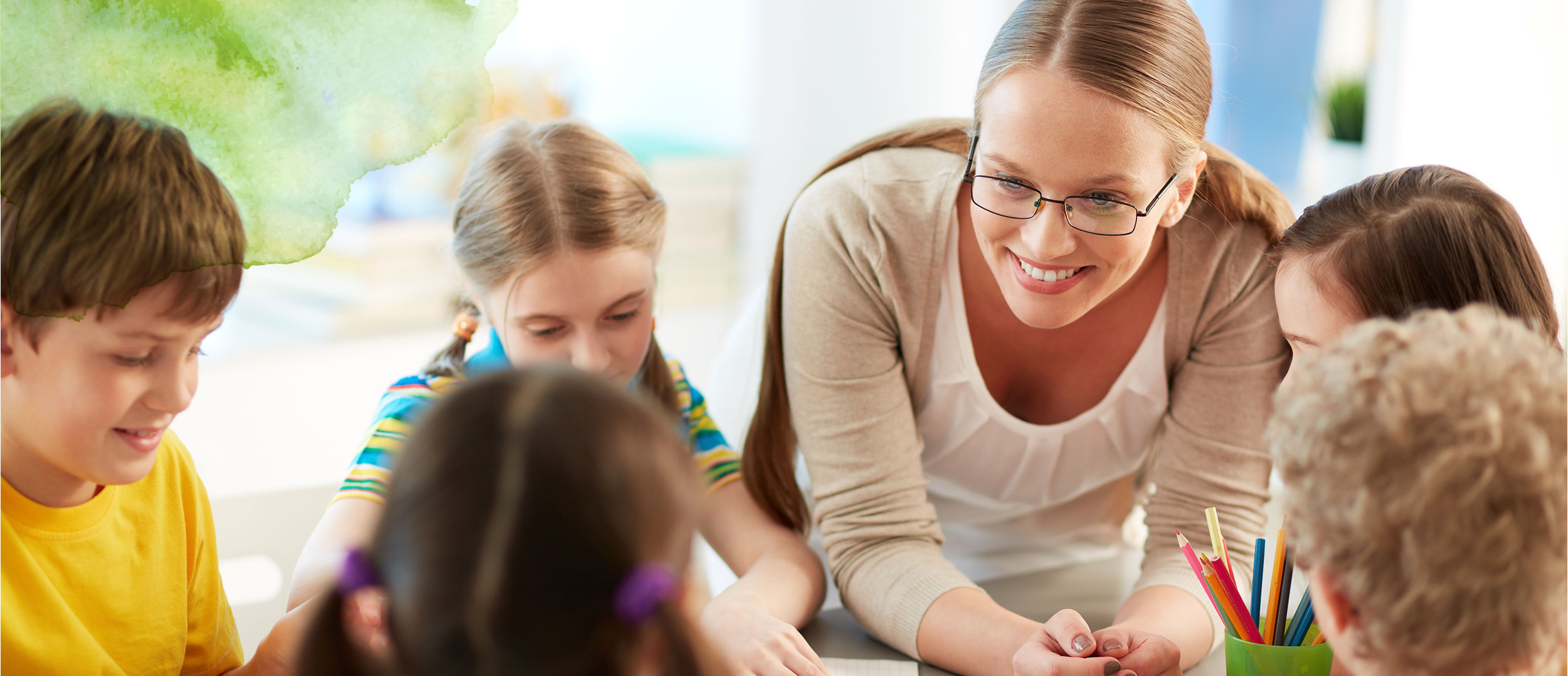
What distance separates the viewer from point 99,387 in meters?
0.72

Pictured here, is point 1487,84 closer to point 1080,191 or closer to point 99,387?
point 1080,191

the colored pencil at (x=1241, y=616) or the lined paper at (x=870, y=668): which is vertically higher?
the colored pencil at (x=1241, y=616)

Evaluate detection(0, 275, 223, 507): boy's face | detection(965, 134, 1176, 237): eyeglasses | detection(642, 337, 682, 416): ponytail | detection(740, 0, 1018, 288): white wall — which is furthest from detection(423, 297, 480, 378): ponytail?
detection(740, 0, 1018, 288): white wall

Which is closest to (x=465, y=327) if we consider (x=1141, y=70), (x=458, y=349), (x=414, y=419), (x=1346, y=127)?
(x=458, y=349)

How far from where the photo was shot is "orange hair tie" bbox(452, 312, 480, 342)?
47.7 inches

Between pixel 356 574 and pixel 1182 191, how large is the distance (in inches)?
30.0

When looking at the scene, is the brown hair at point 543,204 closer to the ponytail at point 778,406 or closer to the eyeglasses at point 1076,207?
the ponytail at point 778,406

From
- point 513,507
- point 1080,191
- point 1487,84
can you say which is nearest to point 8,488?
point 513,507

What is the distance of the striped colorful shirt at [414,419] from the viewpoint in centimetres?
106

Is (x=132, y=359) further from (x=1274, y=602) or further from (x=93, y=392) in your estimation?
(x=1274, y=602)

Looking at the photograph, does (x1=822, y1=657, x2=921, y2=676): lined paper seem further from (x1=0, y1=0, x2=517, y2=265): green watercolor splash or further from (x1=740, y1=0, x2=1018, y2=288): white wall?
(x1=740, y1=0, x2=1018, y2=288): white wall

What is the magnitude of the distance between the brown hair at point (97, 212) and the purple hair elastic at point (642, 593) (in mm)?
369

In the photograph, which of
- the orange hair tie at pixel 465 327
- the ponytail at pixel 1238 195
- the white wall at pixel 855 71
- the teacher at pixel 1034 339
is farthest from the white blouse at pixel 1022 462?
the white wall at pixel 855 71

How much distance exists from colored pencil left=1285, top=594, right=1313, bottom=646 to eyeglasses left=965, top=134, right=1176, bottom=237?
32cm
